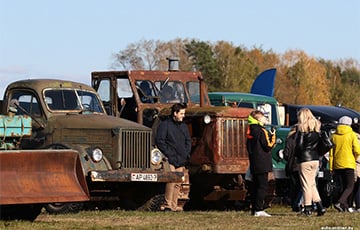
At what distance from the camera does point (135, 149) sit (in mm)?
18594

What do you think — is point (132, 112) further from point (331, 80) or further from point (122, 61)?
point (331, 80)

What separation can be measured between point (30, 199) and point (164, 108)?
6.47m

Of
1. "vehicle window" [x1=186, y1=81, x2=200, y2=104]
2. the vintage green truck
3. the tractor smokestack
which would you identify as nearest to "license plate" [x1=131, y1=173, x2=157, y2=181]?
the vintage green truck

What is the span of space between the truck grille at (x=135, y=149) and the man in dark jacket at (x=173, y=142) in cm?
26

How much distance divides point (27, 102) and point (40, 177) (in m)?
4.40

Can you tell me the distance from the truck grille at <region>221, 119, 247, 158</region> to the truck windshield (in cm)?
243

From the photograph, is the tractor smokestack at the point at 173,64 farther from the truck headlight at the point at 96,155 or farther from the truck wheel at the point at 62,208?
the truck wheel at the point at 62,208

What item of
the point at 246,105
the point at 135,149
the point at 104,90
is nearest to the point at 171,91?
the point at 104,90

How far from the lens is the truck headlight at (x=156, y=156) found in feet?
61.7

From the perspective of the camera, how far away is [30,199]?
1469cm

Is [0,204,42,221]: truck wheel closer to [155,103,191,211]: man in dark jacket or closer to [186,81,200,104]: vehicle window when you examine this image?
[155,103,191,211]: man in dark jacket

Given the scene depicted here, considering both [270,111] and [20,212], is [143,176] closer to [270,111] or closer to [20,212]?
[20,212]

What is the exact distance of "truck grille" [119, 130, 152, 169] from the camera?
60.3 ft

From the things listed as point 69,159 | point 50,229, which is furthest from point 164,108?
point 50,229
